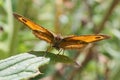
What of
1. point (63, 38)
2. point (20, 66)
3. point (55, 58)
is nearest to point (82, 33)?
point (63, 38)

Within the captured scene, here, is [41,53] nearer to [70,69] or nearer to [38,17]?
[70,69]

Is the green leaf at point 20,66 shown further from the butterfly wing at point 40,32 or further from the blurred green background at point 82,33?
the blurred green background at point 82,33

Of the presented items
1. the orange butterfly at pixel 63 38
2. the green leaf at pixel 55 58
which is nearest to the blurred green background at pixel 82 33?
the orange butterfly at pixel 63 38

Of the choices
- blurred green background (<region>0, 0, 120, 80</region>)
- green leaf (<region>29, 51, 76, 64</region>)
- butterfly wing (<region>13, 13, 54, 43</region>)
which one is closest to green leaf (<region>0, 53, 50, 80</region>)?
green leaf (<region>29, 51, 76, 64</region>)

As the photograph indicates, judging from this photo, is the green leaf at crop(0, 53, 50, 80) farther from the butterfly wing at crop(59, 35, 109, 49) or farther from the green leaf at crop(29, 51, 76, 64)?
the butterfly wing at crop(59, 35, 109, 49)

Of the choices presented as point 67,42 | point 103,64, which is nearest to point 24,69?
point 67,42

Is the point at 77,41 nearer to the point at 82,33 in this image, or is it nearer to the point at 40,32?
the point at 40,32
